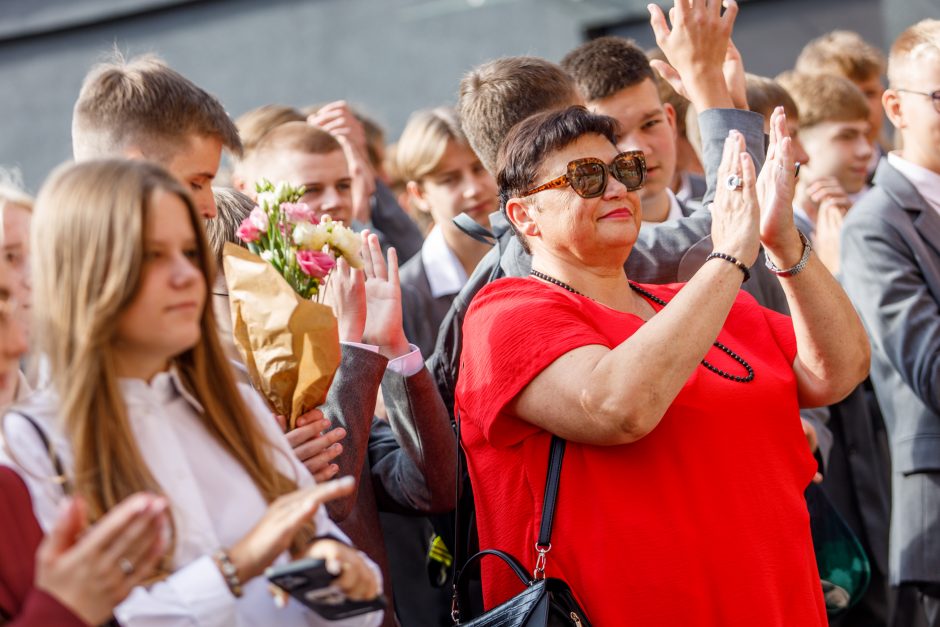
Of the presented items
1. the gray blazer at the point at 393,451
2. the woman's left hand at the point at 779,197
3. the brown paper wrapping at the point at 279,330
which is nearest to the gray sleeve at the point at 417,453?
the gray blazer at the point at 393,451

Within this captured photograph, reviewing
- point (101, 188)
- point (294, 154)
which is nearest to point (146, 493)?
point (101, 188)

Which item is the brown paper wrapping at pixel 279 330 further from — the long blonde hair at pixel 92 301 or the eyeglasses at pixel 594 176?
the eyeglasses at pixel 594 176

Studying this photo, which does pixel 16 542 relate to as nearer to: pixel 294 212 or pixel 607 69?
pixel 294 212

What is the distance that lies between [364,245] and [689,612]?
125cm

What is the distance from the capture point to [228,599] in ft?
6.32

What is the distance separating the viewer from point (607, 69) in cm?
418

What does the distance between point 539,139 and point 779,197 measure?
0.61 metres

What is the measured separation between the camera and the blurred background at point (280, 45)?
33.0 feet

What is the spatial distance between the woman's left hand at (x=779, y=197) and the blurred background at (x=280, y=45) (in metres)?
7.06

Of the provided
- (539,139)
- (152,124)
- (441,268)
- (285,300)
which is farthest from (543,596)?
(441,268)

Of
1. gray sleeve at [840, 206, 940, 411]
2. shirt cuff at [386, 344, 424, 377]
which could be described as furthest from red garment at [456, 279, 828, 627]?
gray sleeve at [840, 206, 940, 411]

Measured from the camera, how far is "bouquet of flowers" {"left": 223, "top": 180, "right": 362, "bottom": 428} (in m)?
2.50

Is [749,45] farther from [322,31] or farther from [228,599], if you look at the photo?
[228,599]

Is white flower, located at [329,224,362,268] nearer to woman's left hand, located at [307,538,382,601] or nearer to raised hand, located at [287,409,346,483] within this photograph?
raised hand, located at [287,409,346,483]
